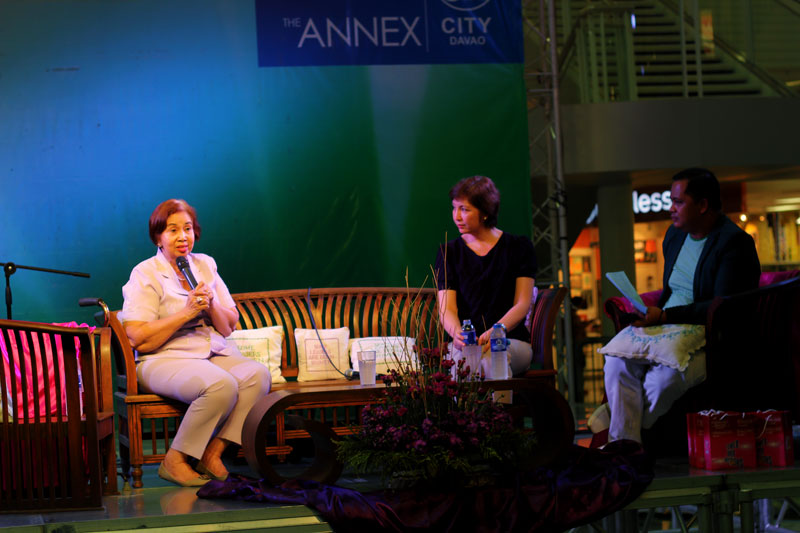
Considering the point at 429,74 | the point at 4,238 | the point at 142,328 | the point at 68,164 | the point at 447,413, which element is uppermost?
the point at 429,74

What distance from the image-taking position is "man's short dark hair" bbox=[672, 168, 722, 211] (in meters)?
3.97

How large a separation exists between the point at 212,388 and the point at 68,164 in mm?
2560

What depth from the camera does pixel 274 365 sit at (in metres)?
4.88

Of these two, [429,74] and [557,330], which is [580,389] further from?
[429,74]

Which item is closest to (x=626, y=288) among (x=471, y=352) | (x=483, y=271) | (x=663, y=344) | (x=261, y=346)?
(x=663, y=344)

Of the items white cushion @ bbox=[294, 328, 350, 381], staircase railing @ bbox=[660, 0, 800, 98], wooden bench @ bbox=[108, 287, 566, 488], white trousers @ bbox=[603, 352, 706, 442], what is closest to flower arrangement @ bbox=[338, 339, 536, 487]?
wooden bench @ bbox=[108, 287, 566, 488]

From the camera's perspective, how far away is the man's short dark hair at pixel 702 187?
3.97m

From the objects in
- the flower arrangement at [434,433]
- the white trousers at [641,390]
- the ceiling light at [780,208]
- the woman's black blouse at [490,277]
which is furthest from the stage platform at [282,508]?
the ceiling light at [780,208]

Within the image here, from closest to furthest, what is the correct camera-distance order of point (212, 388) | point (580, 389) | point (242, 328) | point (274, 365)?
1. point (212, 388)
2. point (274, 365)
3. point (242, 328)
4. point (580, 389)

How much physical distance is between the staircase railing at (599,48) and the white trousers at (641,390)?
431 centimetres

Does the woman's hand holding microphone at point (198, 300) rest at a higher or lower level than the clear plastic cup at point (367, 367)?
higher

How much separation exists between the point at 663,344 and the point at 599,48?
5.09 meters

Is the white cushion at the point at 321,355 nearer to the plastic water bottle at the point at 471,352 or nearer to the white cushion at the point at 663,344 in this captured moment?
the plastic water bottle at the point at 471,352

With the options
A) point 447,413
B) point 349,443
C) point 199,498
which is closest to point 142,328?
point 199,498
